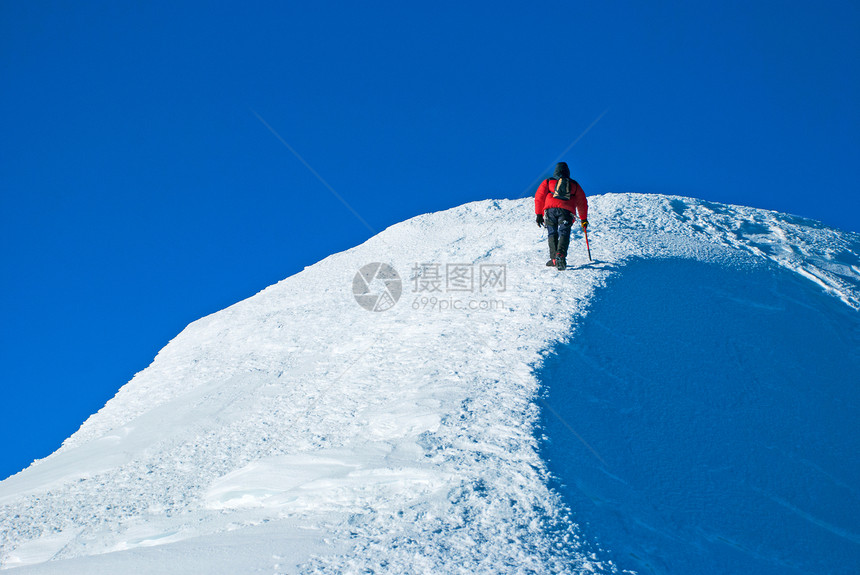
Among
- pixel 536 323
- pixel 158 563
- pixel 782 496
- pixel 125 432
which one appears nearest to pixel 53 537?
pixel 158 563

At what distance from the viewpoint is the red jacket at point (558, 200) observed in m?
9.02

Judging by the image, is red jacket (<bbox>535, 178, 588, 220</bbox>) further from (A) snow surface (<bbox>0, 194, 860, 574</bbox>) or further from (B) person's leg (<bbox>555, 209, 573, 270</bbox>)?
(A) snow surface (<bbox>0, 194, 860, 574</bbox>)

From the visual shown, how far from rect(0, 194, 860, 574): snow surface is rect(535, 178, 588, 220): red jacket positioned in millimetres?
933

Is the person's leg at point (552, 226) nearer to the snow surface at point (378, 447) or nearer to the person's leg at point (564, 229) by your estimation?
the person's leg at point (564, 229)

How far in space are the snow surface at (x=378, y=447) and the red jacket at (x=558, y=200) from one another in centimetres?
93

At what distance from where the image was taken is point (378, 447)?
4.87 metres

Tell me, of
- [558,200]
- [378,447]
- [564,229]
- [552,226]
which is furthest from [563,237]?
[378,447]

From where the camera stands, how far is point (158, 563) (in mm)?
3684

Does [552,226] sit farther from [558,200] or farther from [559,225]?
[558,200]

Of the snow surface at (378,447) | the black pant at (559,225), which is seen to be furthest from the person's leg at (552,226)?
the snow surface at (378,447)

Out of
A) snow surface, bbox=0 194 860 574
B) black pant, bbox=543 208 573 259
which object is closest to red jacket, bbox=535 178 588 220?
black pant, bbox=543 208 573 259

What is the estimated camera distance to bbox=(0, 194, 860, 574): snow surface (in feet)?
11.9

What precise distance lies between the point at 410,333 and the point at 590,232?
5.17m

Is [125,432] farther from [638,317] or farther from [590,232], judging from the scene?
[590,232]
